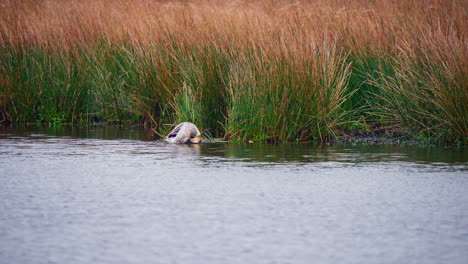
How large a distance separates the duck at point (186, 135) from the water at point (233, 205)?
1.87 feet

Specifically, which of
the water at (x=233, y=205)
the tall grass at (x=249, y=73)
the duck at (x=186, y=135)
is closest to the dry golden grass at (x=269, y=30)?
the tall grass at (x=249, y=73)

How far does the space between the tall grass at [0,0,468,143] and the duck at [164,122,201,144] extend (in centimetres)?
35

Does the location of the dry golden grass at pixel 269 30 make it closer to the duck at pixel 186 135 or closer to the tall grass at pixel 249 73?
the tall grass at pixel 249 73

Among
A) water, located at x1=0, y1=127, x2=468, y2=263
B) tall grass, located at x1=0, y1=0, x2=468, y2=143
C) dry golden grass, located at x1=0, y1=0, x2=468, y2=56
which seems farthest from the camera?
dry golden grass, located at x1=0, y1=0, x2=468, y2=56

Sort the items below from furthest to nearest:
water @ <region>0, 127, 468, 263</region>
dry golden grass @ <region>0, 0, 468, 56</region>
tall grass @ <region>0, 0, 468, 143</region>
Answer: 1. dry golden grass @ <region>0, 0, 468, 56</region>
2. tall grass @ <region>0, 0, 468, 143</region>
3. water @ <region>0, 127, 468, 263</region>

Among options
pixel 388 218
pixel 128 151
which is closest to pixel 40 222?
pixel 388 218

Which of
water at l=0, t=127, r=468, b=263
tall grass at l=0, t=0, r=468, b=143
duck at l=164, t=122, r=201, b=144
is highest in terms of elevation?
tall grass at l=0, t=0, r=468, b=143

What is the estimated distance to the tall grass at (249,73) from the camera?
989 cm

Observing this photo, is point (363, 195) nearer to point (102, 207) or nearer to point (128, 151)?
point (102, 207)

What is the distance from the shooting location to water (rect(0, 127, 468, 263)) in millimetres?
4695

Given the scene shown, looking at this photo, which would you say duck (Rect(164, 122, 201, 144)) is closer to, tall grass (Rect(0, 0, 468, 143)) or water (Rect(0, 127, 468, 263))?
tall grass (Rect(0, 0, 468, 143))

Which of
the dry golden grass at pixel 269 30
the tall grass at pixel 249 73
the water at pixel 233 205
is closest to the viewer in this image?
the water at pixel 233 205

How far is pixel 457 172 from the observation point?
753cm

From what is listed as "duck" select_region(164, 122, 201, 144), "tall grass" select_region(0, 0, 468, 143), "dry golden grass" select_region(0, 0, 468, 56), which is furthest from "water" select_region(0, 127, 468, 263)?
"dry golden grass" select_region(0, 0, 468, 56)
